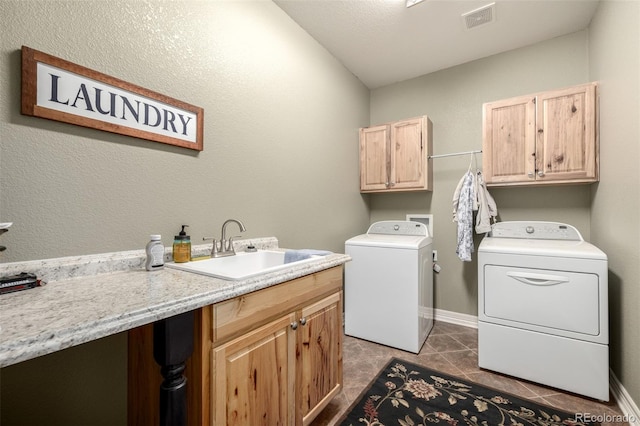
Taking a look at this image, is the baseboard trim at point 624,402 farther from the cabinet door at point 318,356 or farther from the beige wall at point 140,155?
the beige wall at point 140,155

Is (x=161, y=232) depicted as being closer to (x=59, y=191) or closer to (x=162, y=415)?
(x=59, y=191)

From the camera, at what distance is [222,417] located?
3.15ft

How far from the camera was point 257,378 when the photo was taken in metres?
1.10

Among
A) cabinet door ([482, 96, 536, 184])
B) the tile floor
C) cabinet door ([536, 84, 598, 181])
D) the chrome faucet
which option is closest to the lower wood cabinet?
the tile floor

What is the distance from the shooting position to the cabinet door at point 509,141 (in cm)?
224

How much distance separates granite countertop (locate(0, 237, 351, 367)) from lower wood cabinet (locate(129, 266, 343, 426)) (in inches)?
2.8

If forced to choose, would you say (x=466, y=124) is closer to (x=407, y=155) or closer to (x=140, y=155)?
(x=407, y=155)

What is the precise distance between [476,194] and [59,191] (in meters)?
2.82

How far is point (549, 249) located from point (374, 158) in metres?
1.74

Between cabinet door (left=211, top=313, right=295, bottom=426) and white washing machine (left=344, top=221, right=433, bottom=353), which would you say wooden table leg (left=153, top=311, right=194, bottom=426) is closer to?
cabinet door (left=211, top=313, right=295, bottom=426)

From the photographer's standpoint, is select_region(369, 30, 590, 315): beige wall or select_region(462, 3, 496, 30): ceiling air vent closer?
select_region(462, 3, 496, 30): ceiling air vent

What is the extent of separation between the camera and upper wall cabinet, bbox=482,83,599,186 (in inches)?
80.4

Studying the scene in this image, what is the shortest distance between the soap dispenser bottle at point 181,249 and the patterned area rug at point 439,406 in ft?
4.09

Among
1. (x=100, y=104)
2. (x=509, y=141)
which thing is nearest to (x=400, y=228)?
(x=509, y=141)
